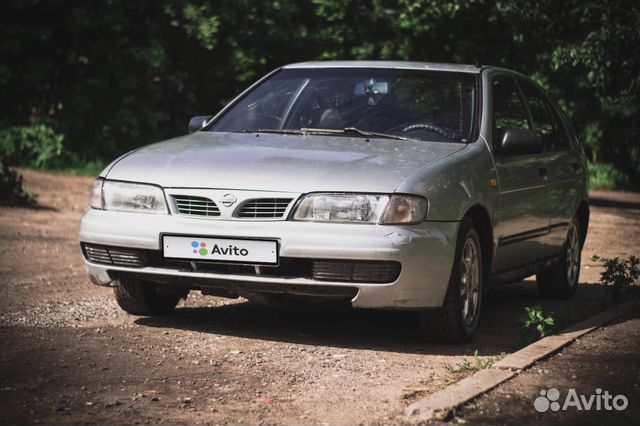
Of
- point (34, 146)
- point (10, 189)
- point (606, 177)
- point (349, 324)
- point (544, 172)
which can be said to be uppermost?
point (544, 172)

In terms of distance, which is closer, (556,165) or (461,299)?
(461,299)

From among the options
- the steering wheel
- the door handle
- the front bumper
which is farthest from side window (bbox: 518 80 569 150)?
the front bumper

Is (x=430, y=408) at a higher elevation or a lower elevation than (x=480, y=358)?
Result: higher

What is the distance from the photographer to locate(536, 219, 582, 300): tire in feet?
27.3

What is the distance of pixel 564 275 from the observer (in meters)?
8.39

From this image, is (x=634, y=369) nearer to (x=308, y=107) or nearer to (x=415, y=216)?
(x=415, y=216)

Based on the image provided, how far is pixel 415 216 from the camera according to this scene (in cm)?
577

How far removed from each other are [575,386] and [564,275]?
130 inches

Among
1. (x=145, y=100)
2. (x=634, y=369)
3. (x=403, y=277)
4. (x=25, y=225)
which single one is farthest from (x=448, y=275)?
(x=145, y=100)

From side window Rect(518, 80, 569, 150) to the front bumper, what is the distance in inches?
87.3

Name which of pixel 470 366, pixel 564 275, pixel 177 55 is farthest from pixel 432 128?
pixel 177 55

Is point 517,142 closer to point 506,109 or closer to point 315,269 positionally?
point 506,109

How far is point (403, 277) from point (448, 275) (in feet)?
0.99

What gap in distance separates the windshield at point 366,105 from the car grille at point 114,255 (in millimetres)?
1321
